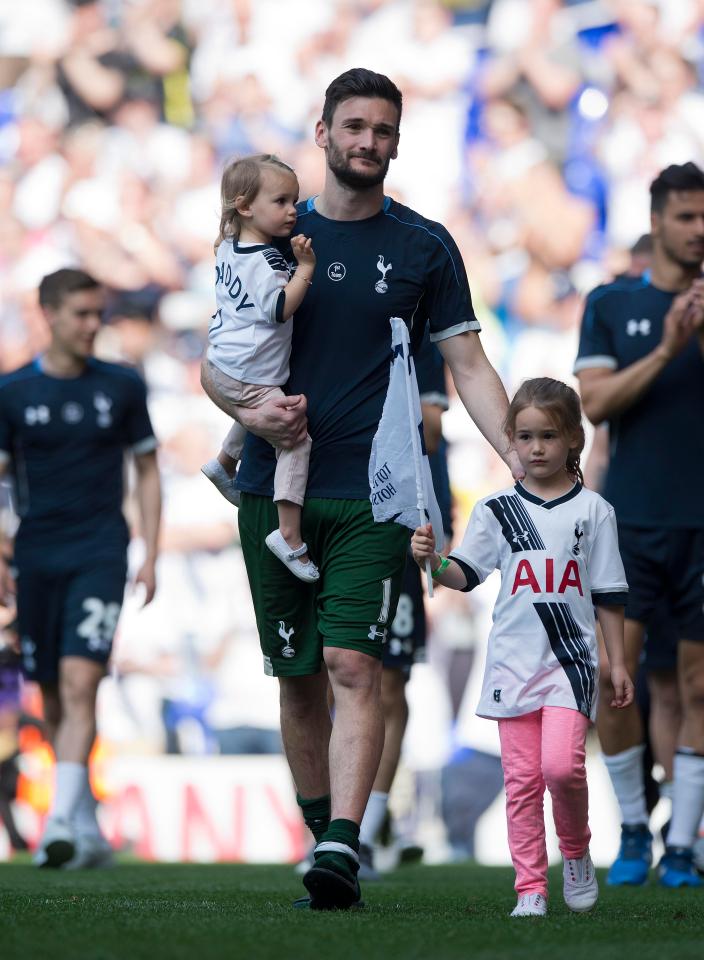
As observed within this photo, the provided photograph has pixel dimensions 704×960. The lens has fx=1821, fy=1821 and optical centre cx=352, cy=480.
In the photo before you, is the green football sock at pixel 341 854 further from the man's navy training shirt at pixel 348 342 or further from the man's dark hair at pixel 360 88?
the man's dark hair at pixel 360 88

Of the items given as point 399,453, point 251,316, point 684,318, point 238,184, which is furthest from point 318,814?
point 684,318

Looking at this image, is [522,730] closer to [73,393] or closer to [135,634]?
[73,393]

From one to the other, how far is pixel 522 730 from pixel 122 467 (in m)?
3.87

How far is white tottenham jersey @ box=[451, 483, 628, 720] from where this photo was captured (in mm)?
4406

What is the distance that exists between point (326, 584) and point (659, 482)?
1918 millimetres

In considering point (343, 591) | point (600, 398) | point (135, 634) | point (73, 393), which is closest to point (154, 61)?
point (135, 634)

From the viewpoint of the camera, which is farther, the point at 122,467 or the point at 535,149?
the point at 535,149

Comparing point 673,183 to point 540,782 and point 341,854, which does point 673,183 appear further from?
point 341,854

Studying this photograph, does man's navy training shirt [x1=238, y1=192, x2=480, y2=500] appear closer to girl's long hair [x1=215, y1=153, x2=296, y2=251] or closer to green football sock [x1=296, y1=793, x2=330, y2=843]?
girl's long hair [x1=215, y1=153, x2=296, y2=251]

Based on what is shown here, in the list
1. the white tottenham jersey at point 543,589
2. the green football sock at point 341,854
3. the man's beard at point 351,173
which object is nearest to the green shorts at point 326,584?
the white tottenham jersey at point 543,589

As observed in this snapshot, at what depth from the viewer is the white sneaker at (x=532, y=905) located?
441cm

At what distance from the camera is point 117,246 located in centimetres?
1148

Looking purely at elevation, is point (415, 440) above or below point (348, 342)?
below

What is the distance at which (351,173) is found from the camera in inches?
189
